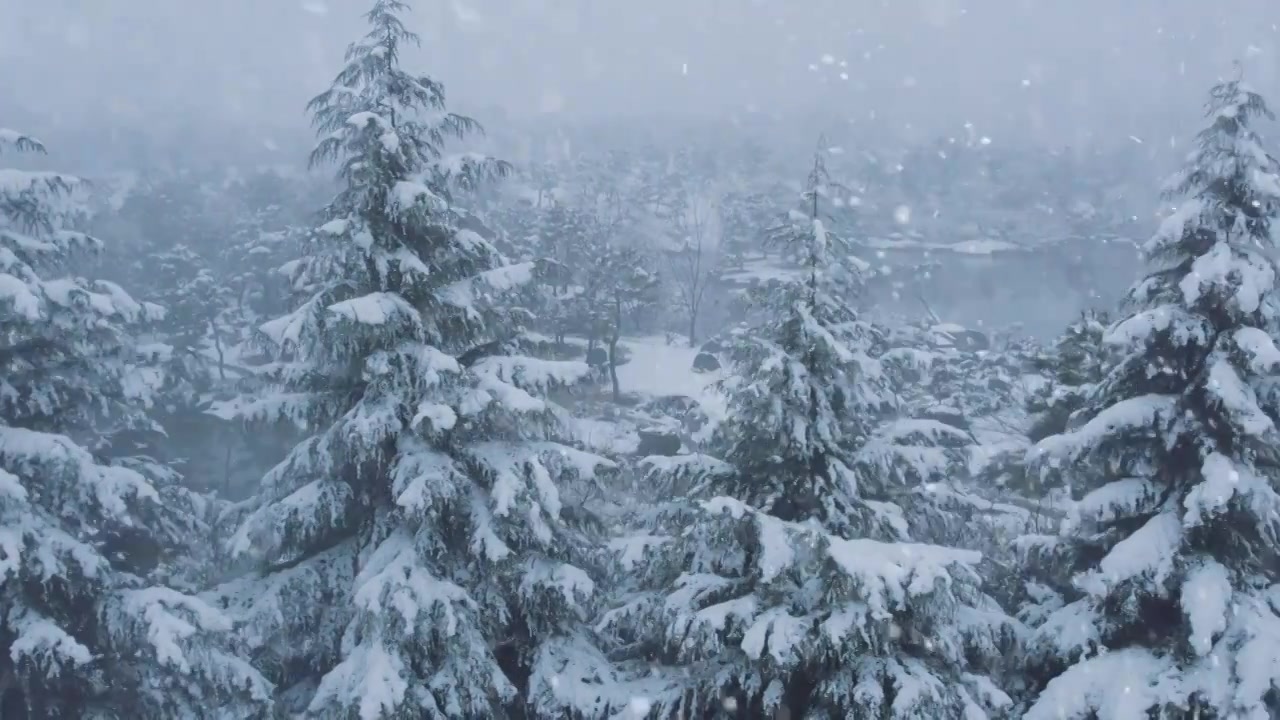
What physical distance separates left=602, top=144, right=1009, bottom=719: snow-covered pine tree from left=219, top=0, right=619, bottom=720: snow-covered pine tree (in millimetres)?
1280

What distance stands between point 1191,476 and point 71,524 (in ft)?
42.8

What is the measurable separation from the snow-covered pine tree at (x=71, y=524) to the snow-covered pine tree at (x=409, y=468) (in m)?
0.97

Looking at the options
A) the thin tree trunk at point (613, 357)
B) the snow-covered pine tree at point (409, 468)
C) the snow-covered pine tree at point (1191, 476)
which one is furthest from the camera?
the thin tree trunk at point (613, 357)

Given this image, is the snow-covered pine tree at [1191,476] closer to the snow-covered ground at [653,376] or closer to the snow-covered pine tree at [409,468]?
the snow-covered pine tree at [409,468]

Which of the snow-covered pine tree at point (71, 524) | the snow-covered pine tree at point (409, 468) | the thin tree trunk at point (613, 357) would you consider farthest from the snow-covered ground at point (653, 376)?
the snow-covered pine tree at point (71, 524)

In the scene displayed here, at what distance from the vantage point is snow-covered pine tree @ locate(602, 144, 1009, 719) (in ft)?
28.2

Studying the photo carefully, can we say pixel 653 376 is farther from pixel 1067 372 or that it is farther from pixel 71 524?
pixel 71 524

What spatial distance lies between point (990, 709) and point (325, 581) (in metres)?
7.95

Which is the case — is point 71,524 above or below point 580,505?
below

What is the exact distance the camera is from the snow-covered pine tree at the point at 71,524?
921cm

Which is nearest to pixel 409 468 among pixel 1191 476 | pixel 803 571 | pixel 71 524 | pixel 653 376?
pixel 71 524

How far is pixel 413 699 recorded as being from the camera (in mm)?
9688

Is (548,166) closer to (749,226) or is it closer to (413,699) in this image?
(749,226)

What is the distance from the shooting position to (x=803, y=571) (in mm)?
9523
